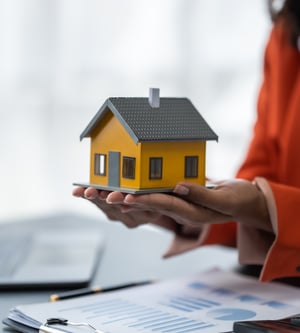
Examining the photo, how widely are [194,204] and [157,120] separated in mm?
88

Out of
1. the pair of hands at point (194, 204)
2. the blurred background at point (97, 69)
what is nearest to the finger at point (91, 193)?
the pair of hands at point (194, 204)

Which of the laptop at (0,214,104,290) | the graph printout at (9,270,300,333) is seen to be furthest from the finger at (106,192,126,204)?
Answer: the laptop at (0,214,104,290)

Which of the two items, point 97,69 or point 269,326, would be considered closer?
point 269,326

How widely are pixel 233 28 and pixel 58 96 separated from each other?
0.58 m

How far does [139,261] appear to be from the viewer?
3.26 ft

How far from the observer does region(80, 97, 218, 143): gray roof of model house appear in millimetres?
671

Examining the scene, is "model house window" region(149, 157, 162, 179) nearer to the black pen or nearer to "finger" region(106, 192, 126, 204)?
"finger" region(106, 192, 126, 204)

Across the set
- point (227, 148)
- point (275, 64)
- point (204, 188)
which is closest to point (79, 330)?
point (204, 188)

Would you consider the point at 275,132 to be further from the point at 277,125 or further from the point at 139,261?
the point at 139,261

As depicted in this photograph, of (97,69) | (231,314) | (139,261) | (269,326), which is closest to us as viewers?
(269,326)

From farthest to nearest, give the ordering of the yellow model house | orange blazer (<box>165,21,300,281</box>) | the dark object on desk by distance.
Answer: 1. orange blazer (<box>165,21,300,281</box>)
2. the yellow model house
3. the dark object on desk

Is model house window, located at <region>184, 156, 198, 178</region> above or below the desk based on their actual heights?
above

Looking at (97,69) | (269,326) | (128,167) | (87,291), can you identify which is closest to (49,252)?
(87,291)

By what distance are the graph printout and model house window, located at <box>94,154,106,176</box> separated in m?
0.13
